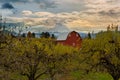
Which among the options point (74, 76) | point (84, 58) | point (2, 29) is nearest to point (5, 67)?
point (2, 29)

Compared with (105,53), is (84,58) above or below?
below

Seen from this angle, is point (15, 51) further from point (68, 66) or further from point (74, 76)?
point (74, 76)

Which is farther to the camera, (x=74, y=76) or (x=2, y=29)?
(x=74, y=76)

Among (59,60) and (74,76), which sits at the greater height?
(59,60)

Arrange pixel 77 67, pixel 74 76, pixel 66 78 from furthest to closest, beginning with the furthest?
pixel 74 76 → pixel 66 78 → pixel 77 67

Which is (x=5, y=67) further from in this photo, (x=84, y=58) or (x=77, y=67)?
(x=77, y=67)

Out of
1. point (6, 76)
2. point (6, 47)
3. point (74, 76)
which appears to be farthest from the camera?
point (74, 76)

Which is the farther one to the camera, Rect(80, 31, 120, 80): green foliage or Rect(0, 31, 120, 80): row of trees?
Rect(80, 31, 120, 80): green foliage

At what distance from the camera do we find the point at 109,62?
46594 millimetres

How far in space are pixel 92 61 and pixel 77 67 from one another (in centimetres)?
862

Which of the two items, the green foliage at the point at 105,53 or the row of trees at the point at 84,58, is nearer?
the row of trees at the point at 84,58

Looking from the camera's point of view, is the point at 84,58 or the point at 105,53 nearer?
the point at 105,53

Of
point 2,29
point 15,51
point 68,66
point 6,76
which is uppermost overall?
point 2,29

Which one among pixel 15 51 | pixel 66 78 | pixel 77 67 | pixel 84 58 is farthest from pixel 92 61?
pixel 15 51
